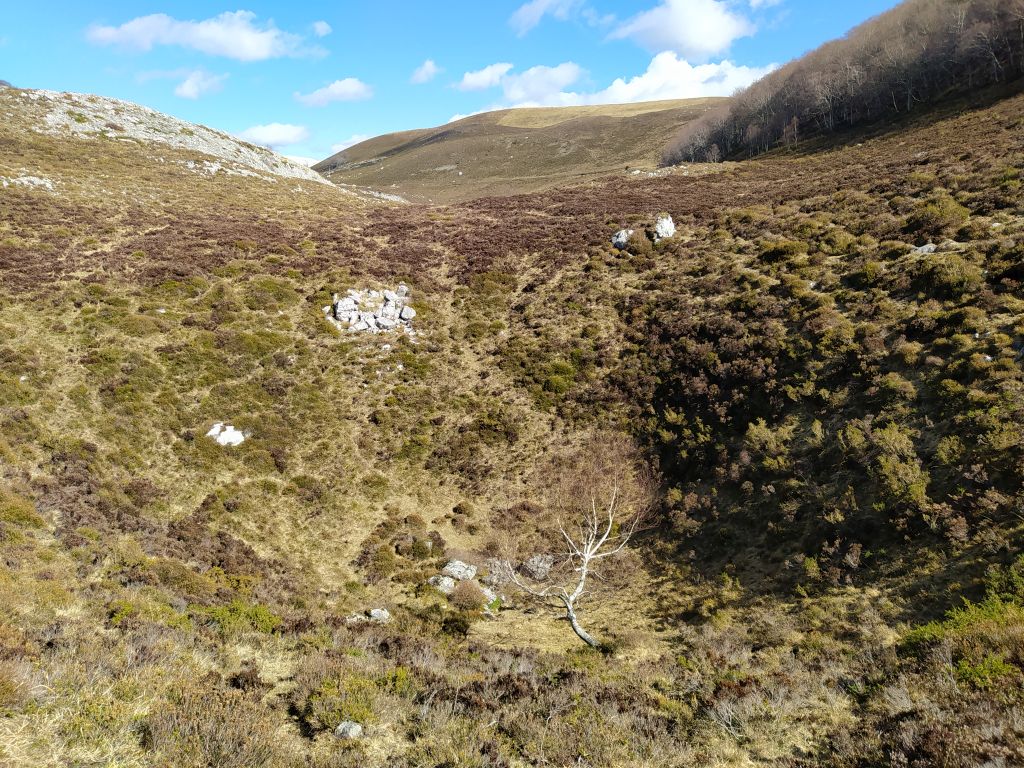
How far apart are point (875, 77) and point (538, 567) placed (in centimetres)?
12769

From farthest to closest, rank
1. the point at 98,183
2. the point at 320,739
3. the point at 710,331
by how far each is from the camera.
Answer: the point at 98,183 < the point at 710,331 < the point at 320,739

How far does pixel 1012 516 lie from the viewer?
48.6ft

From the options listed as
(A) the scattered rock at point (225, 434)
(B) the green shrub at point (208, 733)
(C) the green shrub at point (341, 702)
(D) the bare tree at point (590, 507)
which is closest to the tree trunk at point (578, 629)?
(D) the bare tree at point (590, 507)

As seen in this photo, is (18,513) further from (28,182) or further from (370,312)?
(28,182)

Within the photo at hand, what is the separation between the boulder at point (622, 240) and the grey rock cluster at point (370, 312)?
19.6m

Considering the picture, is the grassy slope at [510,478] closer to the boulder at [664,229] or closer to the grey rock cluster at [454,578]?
the grey rock cluster at [454,578]

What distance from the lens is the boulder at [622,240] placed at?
145 ft

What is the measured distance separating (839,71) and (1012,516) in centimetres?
12949

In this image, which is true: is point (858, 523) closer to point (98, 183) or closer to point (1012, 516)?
point (1012, 516)

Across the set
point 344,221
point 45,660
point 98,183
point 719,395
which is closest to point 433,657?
point 45,660

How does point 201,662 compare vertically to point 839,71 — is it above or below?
below

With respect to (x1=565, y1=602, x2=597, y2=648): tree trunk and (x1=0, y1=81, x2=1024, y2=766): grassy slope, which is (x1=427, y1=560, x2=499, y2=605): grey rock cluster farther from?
(x1=565, y1=602, x2=597, y2=648): tree trunk

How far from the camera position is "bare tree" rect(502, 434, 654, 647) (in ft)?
72.4

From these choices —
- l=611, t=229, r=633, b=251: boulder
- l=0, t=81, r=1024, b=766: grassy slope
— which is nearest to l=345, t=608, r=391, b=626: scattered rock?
l=0, t=81, r=1024, b=766: grassy slope
